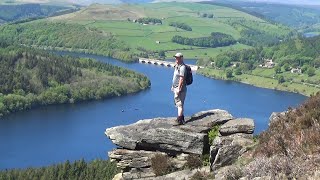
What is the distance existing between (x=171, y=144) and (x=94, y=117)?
4922 inches

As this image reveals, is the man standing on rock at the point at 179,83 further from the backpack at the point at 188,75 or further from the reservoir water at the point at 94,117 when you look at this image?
the reservoir water at the point at 94,117

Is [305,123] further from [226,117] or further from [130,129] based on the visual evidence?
[130,129]

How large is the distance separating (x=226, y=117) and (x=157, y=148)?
318 cm

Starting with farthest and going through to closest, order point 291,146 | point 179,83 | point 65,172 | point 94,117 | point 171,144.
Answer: point 94,117
point 65,172
point 179,83
point 171,144
point 291,146

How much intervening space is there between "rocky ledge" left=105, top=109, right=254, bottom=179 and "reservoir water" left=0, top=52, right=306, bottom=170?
Answer: 81294 mm

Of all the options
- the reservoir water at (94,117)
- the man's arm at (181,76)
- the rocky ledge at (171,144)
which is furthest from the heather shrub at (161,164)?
the reservoir water at (94,117)

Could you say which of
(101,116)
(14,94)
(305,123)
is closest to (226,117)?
(305,123)

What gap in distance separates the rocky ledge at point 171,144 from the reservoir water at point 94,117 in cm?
8129

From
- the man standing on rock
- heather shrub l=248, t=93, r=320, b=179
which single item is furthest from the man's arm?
heather shrub l=248, t=93, r=320, b=179

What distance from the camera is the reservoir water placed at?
356ft

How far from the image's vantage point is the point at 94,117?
476ft

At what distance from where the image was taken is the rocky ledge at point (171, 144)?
809 inches

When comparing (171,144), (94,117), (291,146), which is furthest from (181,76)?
(94,117)

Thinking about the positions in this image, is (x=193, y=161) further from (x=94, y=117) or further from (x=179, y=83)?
(x=94, y=117)
